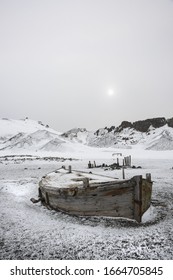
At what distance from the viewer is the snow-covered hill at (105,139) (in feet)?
243

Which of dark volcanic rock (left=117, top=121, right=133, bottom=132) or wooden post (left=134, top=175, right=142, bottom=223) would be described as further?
dark volcanic rock (left=117, top=121, right=133, bottom=132)

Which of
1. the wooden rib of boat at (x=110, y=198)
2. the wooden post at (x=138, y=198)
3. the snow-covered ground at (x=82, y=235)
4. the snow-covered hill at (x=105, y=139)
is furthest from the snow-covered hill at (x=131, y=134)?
the wooden post at (x=138, y=198)

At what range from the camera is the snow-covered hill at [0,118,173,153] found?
7394 cm

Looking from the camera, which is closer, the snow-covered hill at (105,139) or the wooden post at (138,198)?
the wooden post at (138,198)

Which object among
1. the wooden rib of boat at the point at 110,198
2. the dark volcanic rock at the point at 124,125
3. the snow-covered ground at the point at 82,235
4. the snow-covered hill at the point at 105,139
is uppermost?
the dark volcanic rock at the point at 124,125

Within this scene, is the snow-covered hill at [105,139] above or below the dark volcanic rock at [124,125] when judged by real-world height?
below

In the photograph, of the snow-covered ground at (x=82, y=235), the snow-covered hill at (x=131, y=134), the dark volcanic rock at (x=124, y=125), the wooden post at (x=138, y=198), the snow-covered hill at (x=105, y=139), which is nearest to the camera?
the snow-covered ground at (x=82, y=235)

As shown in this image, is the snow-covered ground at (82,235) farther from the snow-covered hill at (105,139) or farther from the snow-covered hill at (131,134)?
the snow-covered hill at (131,134)

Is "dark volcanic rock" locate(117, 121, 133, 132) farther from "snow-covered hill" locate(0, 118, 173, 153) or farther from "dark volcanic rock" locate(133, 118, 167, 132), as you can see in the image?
"dark volcanic rock" locate(133, 118, 167, 132)

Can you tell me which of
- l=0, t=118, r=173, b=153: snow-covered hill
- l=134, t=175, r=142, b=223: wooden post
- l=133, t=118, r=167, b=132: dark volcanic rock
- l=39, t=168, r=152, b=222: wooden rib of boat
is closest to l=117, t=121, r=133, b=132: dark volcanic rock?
l=0, t=118, r=173, b=153: snow-covered hill

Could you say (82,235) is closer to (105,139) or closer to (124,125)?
(105,139)

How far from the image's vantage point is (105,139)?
110 meters
